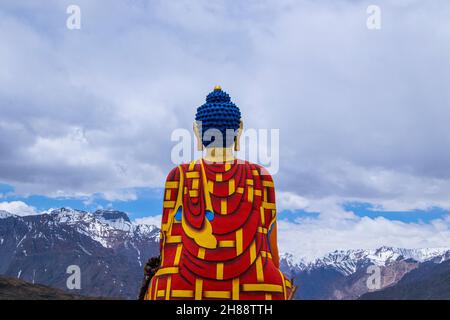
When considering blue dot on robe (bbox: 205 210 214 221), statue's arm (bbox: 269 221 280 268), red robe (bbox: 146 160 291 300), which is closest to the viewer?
red robe (bbox: 146 160 291 300)

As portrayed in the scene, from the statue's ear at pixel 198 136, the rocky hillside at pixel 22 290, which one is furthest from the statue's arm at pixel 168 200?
the rocky hillside at pixel 22 290

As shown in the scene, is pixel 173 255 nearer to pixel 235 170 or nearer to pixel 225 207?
pixel 225 207

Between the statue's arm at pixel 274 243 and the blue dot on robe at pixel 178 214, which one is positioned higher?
the blue dot on robe at pixel 178 214

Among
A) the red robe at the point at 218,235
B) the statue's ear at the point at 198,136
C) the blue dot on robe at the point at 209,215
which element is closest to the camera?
the red robe at the point at 218,235

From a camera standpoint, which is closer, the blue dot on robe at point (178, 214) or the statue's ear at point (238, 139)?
the blue dot on robe at point (178, 214)

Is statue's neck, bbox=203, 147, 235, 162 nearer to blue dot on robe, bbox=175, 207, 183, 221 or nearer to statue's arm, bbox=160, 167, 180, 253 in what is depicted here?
statue's arm, bbox=160, 167, 180, 253

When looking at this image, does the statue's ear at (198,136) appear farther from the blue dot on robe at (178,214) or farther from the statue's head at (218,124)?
the blue dot on robe at (178,214)

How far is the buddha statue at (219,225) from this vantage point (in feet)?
35.3

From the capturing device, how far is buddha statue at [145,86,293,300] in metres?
10.8

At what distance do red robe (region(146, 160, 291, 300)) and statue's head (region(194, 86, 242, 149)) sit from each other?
485mm

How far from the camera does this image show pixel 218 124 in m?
12.1

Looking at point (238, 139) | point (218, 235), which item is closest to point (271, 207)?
point (218, 235)

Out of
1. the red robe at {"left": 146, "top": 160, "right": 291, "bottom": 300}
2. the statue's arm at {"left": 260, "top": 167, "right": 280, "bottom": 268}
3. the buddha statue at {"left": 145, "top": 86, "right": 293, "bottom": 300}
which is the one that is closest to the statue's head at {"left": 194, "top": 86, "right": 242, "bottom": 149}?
the buddha statue at {"left": 145, "top": 86, "right": 293, "bottom": 300}

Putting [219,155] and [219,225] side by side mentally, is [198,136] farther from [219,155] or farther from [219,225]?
[219,225]
